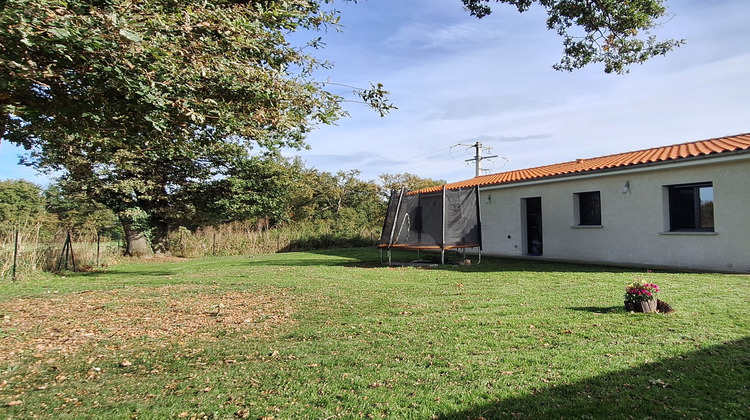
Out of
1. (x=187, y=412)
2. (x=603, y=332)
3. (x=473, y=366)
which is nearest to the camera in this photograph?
(x=187, y=412)

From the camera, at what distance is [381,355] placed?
3906 millimetres

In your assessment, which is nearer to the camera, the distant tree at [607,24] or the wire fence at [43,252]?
the distant tree at [607,24]

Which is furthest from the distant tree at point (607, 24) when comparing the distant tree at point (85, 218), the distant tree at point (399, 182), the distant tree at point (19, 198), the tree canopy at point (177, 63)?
the distant tree at point (19, 198)

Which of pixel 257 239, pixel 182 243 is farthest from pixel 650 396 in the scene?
pixel 182 243

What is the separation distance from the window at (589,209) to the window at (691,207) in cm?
191

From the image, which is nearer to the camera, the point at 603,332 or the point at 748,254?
the point at 603,332

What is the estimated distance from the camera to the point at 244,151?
20.0 metres

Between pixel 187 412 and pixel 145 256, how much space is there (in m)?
18.5

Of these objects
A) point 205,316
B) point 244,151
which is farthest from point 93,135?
point 244,151

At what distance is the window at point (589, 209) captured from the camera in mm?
12414

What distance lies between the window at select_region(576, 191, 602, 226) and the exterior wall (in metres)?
0.29

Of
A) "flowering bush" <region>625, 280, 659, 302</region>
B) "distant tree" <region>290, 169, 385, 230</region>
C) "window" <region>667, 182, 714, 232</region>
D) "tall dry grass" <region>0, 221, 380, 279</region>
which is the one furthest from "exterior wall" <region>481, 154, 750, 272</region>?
"distant tree" <region>290, 169, 385, 230</region>

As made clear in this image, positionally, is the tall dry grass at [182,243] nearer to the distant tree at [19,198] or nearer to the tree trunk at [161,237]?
the tree trunk at [161,237]

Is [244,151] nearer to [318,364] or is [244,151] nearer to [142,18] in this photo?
[142,18]
